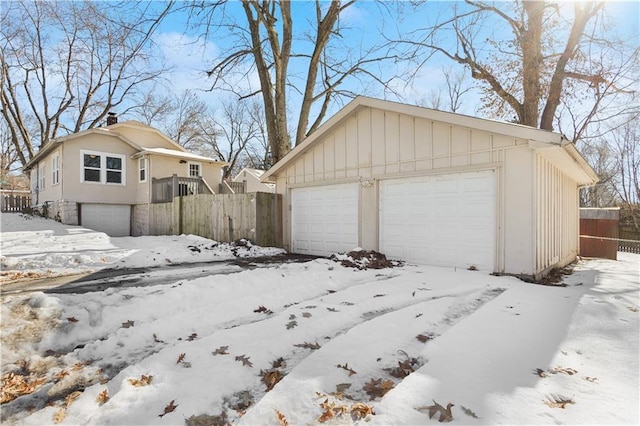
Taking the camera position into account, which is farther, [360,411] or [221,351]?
[221,351]

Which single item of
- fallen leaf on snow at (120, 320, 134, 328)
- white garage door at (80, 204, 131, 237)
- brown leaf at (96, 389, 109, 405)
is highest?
white garage door at (80, 204, 131, 237)

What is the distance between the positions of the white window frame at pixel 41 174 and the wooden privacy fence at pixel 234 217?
9.99 meters

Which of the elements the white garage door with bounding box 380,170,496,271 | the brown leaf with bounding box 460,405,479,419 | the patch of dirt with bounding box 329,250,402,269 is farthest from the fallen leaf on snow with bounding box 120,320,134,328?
the white garage door with bounding box 380,170,496,271

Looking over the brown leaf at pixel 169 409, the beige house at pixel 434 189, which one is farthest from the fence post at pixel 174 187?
the brown leaf at pixel 169 409

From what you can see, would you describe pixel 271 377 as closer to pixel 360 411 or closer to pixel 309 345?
pixel 309 345

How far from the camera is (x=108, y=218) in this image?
15914 mm

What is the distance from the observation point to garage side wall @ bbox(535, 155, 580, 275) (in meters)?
6.43

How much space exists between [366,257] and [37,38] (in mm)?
26138

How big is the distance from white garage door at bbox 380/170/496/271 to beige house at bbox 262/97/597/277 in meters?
0.02

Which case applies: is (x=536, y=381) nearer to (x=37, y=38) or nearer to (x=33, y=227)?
(x=33, y=227)

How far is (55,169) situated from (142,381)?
17.3 m

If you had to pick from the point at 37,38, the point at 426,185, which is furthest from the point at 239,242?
the point at 37,38

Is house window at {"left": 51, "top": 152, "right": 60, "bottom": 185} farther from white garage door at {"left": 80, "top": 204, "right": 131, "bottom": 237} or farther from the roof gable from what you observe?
the roof gable

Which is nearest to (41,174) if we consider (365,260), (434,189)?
(365,260)
